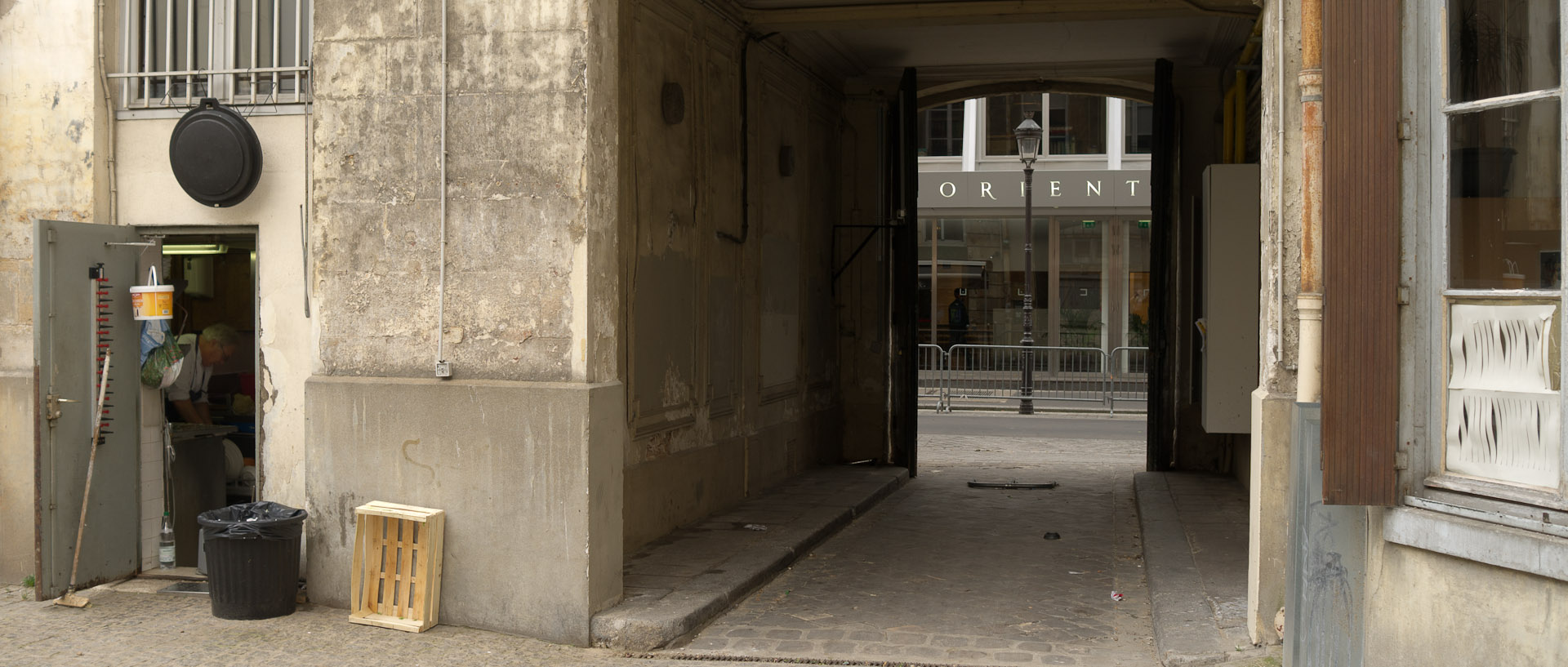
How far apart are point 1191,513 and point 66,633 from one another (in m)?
7.63

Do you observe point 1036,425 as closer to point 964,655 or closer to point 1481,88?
point 964,655

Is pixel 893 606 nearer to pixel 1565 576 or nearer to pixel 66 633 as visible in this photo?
pixel 1565 576

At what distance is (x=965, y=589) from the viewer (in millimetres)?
7750

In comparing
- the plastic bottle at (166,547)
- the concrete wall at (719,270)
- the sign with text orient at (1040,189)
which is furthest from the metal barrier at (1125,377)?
the plastic bottle at (166,547)

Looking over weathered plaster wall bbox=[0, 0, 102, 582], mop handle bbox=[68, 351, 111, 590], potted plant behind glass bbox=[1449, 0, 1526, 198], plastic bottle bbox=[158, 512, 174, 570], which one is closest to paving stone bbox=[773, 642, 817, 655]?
potted plant behind glass bbox=[1449, 0, 1526, 198]

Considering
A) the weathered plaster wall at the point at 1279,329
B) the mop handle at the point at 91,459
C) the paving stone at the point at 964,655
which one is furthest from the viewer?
the mop handle at the point at 91,459

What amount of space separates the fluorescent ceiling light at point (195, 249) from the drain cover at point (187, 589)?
2212 mm

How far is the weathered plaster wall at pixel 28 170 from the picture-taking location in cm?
736

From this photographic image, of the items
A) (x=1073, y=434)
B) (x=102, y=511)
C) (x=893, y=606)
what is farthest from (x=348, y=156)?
(x=1073, y=434)

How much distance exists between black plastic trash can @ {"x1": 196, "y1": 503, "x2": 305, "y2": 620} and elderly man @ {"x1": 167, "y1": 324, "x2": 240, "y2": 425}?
149 centimetres

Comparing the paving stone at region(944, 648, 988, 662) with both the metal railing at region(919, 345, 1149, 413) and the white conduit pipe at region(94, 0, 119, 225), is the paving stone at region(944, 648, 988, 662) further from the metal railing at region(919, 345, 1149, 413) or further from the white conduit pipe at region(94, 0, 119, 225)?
the metal railing at region(919, 345, 1149, 413)

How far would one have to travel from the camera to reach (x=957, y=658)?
6109 millimetres

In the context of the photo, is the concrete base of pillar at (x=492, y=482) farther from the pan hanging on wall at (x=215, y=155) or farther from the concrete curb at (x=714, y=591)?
the pan hanging on wall at (x=215, y=155)

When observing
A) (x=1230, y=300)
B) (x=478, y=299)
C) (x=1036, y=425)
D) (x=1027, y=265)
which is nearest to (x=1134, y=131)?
(x=1027, y=265)
